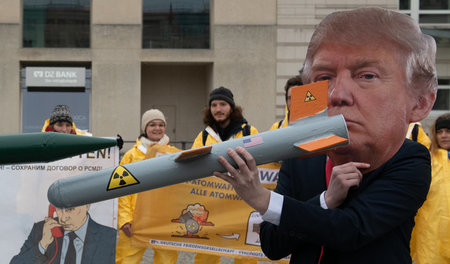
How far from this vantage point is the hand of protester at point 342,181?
1.93m

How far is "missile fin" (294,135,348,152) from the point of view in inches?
74.5

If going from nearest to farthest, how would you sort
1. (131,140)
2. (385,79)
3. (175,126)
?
(385,79)
(131,140)
(175,126)

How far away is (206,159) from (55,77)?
16.6 metres

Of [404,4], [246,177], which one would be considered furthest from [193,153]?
[404,4]

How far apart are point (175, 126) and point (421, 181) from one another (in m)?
17.0

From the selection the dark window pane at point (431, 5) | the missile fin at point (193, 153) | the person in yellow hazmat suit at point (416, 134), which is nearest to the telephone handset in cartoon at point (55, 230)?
the person in yellow hazmat suit at point (416, 134)

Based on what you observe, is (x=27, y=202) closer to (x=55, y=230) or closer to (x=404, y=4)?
(x=55, y=230)

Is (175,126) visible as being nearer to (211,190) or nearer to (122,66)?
(122,66)

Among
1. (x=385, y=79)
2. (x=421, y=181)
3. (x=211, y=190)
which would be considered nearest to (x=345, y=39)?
(x=385, y=79)

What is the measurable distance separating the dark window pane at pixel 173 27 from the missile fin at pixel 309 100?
16.0 metres

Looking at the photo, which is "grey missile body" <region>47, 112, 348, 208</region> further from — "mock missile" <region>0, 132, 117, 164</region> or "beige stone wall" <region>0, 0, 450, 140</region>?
"beige stone wall" <region>0, 0, 450, 140</region>

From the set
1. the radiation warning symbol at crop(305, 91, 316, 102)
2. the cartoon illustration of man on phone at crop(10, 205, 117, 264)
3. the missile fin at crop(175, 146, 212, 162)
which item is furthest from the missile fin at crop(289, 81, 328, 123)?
the cartoon illustration of man on phone at crop(10, 205, 117, 264)

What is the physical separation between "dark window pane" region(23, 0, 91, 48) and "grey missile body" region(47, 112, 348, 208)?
54.0 feet

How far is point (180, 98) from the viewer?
19141mm
